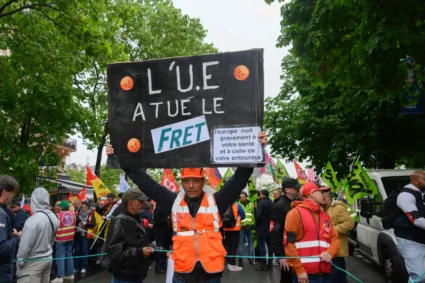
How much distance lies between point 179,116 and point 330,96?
1641cm

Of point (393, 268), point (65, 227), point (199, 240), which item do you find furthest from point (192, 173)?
point (65, 227)

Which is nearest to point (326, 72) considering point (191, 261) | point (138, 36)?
point (191, 261)

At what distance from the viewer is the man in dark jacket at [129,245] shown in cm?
451

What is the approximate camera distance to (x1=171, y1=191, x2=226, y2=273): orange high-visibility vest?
3697mm

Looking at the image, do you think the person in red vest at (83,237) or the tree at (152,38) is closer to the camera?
the person in red vest at (83,237)

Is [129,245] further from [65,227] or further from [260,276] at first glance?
[65,227]

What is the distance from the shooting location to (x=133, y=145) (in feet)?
14.2

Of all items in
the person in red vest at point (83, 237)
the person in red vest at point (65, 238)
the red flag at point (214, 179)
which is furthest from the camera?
the red flag at point (214, 179)

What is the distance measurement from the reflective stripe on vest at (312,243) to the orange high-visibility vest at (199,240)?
158 cm

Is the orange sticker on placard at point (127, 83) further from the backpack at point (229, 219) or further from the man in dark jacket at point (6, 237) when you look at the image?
the backpack at point (229, 219)

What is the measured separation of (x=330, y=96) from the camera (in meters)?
19.6

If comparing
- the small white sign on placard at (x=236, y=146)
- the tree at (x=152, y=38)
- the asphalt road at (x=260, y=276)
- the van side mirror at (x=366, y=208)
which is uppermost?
the tree at (x=152, y=38)

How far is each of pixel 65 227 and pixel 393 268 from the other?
7.02 m

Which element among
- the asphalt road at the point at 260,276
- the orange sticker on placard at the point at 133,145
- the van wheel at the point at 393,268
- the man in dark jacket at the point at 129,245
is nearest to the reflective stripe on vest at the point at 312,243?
the man in dark jacket at the point at 129,245
